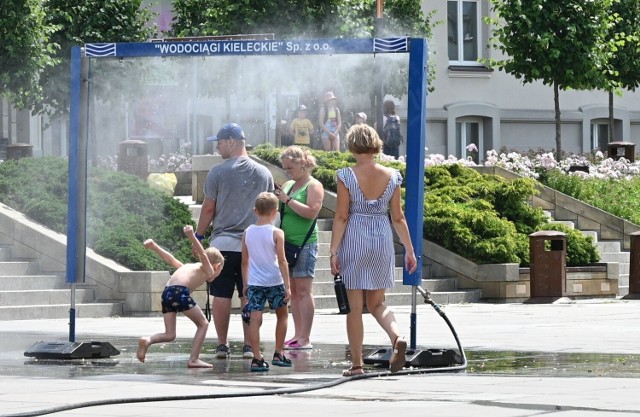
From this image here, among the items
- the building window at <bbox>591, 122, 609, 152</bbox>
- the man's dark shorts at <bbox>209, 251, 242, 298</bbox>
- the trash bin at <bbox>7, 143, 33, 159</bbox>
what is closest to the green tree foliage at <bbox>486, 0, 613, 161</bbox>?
the trash bin at <bbox>7, 143, 33, 159</bbox>

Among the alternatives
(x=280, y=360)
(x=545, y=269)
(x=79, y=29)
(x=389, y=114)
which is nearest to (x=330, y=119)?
(x=389, y=114)

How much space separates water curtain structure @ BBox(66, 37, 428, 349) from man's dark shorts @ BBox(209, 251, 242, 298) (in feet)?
3.93

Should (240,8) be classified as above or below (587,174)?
above

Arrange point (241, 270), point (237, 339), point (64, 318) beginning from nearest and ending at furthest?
point (241, 270) < point (237, 339) < point (64, 318)

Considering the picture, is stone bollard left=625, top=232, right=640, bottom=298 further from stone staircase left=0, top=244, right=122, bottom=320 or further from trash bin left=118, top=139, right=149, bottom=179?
stone staircase left=0, top=244, right=122, bottom=320

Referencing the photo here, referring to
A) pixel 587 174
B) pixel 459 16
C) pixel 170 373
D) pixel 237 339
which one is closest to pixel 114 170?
pixel 237 339

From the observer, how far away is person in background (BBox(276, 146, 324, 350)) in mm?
12883

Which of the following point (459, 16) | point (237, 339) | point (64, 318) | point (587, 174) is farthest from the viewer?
point (459, 16)

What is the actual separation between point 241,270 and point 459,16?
109 feet

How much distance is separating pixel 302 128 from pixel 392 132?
4706mm

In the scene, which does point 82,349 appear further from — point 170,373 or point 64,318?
point 64,318

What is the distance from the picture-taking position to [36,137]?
4603 centimetres

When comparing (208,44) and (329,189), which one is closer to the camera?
(208,44)

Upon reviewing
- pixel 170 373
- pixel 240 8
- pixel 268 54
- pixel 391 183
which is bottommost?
pixel 170 373
